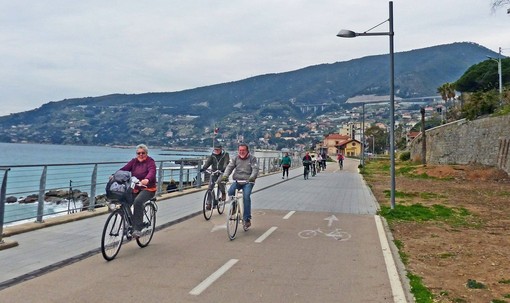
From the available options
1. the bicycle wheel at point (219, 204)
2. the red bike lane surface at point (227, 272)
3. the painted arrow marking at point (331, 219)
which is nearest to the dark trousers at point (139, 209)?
the red bike lane surface at point (227, 272)

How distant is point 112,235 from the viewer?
23.2 ft

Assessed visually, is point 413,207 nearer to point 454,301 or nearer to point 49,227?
point 454,301

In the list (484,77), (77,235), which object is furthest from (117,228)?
(484,77)

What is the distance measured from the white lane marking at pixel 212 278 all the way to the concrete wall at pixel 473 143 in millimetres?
27753

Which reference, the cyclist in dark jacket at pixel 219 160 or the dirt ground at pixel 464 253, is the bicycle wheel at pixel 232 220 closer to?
the cyclist in dark jacket at pixel 219 160

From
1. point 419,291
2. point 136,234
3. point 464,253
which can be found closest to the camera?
point 419,291

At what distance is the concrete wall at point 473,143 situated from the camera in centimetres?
3122

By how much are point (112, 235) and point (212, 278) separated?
6.42ft

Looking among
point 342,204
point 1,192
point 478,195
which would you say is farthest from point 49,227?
point 478,195

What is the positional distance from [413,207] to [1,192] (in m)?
11.6

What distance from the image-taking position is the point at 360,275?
642cm

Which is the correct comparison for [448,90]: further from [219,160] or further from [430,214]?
[219,160]

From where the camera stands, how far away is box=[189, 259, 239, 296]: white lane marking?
5.44m

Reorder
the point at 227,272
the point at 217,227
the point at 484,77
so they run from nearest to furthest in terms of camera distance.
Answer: the point at 227,272 → the point at 217,227 → the point at 484,77
